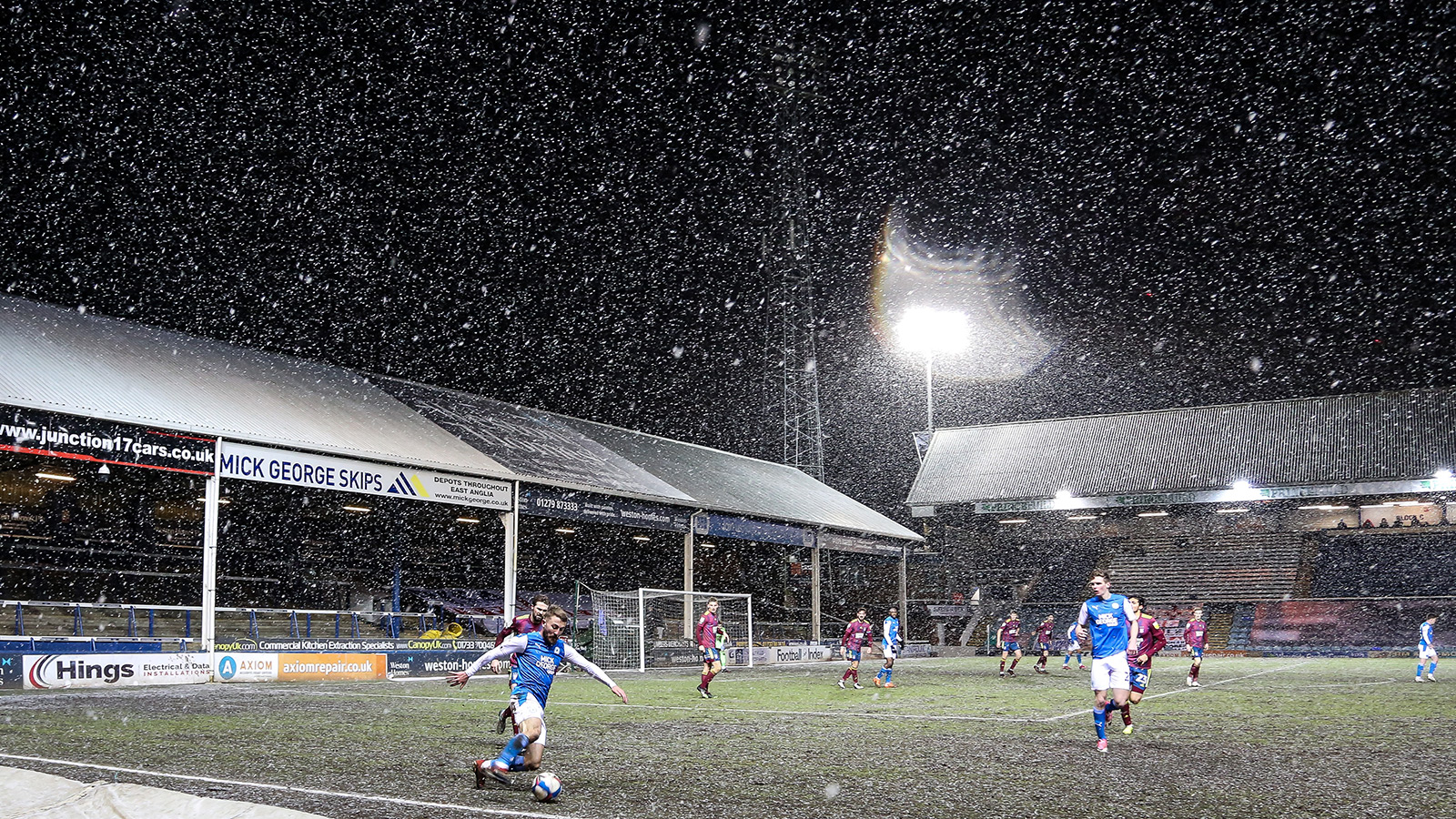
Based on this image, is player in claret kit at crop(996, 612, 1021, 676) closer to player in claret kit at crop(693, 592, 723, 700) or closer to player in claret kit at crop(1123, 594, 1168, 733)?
player in claret kit at crop(693, 592, 723, 700)

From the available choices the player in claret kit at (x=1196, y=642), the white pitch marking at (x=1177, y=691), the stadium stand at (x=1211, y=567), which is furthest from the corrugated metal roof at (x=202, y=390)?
the stadium stand at (x=1211, y=567)

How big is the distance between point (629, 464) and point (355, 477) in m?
13.0

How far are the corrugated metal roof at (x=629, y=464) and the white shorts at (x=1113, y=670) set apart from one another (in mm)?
20800

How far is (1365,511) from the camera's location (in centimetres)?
5547

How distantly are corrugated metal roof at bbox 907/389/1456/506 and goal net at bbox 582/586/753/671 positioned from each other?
2391cm

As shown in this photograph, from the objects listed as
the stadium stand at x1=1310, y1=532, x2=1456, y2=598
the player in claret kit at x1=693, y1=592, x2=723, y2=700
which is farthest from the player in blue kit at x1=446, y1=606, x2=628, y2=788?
the stadium stand at x1=1310, y1=532, x2=1456, y2=598

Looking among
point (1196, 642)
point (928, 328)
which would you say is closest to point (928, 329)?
point (928, 328)

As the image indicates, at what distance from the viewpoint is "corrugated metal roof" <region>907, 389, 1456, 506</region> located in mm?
54125

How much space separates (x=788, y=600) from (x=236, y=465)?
3397 cm

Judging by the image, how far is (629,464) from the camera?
39.0m

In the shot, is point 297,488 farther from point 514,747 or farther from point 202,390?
point 514,747

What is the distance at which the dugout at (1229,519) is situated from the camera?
51469 mm

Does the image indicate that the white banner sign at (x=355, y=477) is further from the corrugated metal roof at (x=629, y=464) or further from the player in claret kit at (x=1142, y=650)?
the player in claret kit at (x=1142, y=650)

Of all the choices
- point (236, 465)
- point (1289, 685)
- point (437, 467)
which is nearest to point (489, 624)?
point (437, 467)
